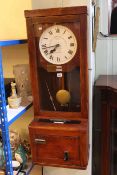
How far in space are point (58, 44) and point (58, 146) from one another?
0.51m

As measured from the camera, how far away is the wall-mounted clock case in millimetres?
1119

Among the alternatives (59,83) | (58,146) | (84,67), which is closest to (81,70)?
(84,67)

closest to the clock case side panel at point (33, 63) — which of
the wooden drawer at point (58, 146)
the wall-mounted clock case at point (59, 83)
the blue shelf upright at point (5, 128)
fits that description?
the wall-mounted clock case at point (59, 83)

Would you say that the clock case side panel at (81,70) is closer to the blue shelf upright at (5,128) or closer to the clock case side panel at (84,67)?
the clock case side panel at (84,67)

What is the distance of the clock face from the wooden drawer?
341 millimetres

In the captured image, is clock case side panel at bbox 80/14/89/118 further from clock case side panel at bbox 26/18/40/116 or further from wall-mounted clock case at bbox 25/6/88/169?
clock case side panel at bbox 26/18/40/116

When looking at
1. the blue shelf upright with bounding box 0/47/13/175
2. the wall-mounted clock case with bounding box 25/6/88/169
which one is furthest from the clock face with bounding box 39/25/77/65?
the blue shelf upright with bounding box 0/47/13/175

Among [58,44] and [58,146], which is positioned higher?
[58,44]

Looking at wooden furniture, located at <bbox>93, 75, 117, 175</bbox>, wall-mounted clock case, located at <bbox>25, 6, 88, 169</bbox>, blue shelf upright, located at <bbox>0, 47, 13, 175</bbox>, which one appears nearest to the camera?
blue shelf upright, located at <bbox>0, 47, 13, 175</bbox>

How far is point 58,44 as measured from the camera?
45.8 inches

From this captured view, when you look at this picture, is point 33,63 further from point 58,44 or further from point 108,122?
point 108,122

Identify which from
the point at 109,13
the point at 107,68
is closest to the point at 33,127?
the point at 107,68

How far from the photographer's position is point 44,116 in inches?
49.4

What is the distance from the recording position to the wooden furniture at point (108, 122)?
4.39 feet
